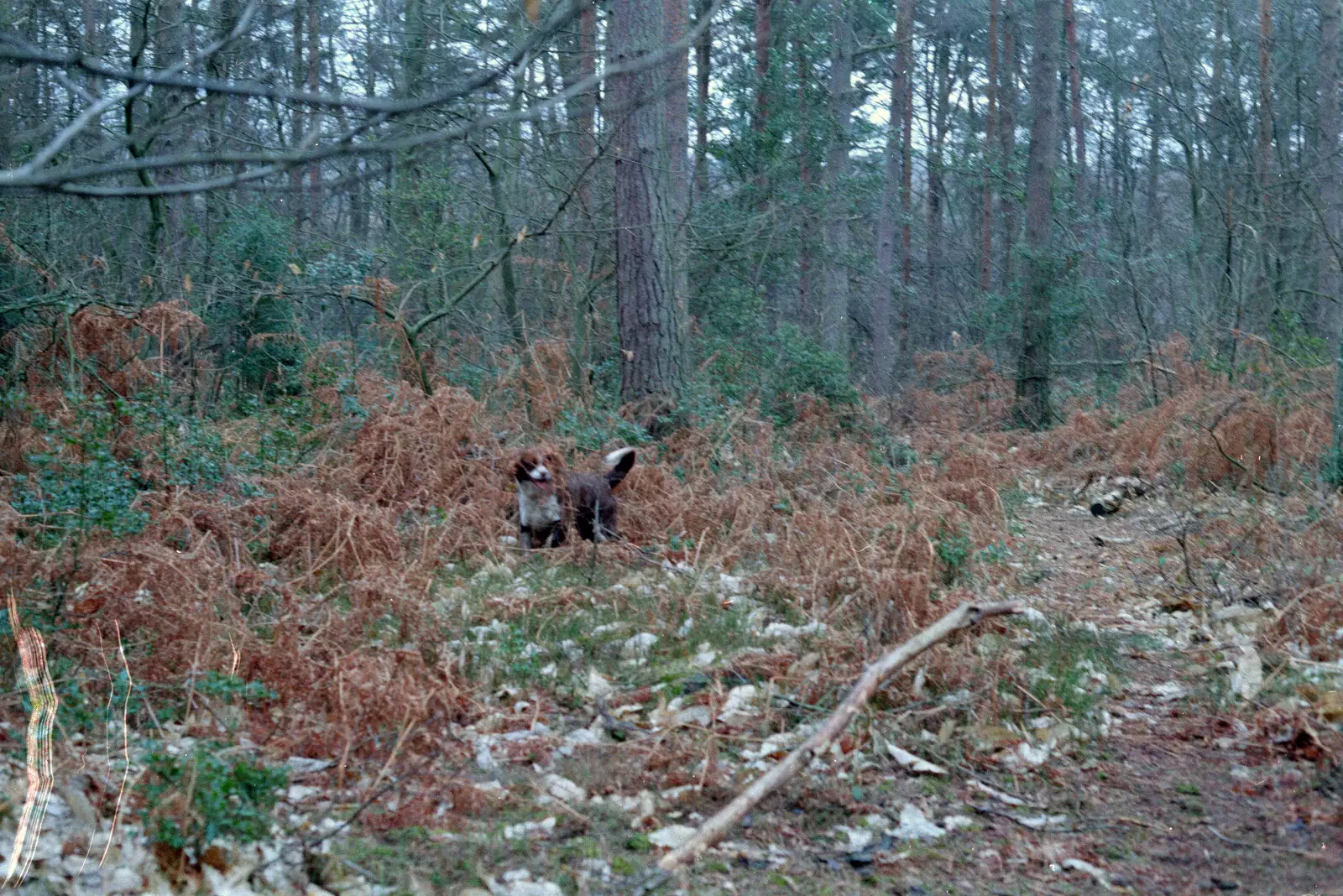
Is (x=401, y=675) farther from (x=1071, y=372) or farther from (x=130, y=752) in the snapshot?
(x=1071, y=372)

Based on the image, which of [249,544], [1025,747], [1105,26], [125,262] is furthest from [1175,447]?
[1105,26]

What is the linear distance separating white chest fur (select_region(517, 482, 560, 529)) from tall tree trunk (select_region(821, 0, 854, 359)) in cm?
1102

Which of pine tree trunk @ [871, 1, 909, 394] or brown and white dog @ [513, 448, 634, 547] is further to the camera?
pine tree trunk @ [871, 1, 909, 394]

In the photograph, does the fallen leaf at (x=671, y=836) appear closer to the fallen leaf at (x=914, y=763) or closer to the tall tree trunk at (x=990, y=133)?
the fallen leaf at (x=914, y=763)

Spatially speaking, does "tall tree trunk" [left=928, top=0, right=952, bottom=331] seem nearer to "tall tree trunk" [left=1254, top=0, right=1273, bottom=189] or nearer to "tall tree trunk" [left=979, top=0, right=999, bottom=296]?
"tall tree trunk" [left=979, top=0, right=999, bottom=296]

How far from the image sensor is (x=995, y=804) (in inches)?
164

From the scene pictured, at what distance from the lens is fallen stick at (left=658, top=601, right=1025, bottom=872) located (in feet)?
11.7

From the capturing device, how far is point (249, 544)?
6.67 meters

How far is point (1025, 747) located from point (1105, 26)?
1158 inches

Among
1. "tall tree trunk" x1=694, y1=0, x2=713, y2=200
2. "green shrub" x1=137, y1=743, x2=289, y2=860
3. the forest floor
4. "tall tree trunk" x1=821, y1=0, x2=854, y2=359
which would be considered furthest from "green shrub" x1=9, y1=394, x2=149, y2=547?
"tall tree trunk" x1=821, y1=0, x2=854, y2=359

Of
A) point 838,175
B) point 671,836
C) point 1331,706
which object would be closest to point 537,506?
point 671,836

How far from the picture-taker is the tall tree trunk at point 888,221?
1984 centimetres

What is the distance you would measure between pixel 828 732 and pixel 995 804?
2.34 feet

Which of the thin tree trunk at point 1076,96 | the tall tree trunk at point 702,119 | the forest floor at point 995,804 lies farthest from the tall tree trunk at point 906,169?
the forest floor at point 995,804
